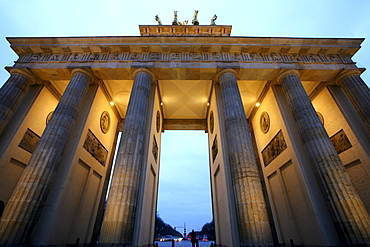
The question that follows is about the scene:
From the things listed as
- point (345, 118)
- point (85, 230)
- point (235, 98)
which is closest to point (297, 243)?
point (345, 118)

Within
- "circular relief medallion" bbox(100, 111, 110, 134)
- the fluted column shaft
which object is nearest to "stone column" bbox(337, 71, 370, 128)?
the fluted column shaft

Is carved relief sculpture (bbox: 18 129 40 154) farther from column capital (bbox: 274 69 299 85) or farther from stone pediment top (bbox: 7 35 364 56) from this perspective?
column capital (bbox: 274 69 299 85)

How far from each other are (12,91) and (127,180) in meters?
9.33

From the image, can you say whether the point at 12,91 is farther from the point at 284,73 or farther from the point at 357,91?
the point at 357,91

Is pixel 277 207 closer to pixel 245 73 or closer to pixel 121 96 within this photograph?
pixel 245 73

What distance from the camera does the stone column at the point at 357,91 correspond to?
33.9ft

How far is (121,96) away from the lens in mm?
15188

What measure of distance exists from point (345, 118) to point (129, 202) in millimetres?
13523

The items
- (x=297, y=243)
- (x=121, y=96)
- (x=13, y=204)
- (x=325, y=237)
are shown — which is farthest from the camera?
(x=121, y=96)

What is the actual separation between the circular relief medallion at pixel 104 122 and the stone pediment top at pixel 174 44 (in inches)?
188

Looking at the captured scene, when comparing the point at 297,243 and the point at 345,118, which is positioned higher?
the point at 345,118

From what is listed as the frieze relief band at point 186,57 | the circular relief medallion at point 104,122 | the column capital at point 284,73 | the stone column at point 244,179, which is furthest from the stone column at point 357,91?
the circular relief medallion at point 104,122

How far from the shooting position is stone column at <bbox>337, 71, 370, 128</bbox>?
10.3 metres

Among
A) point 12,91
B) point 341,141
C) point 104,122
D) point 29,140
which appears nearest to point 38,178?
point 29,140
